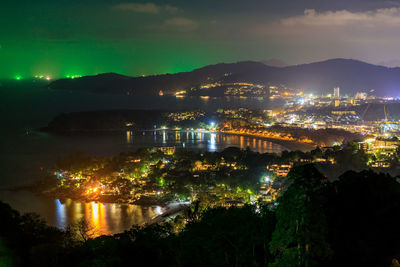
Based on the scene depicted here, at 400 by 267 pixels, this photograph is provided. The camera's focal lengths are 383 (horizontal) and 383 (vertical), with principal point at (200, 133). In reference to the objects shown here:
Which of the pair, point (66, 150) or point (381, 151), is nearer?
point (381, 151)

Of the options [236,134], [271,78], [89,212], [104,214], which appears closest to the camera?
[104,214]

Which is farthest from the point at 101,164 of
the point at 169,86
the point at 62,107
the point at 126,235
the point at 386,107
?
the point at 169,86

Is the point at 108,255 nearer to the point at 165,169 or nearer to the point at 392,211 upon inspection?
the point at 392,211

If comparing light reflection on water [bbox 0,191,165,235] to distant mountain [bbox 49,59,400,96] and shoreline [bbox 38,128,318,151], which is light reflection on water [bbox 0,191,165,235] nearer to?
shoreline [bbox 38,128,318,151]

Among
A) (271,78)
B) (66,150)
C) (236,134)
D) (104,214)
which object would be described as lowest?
(104,214)

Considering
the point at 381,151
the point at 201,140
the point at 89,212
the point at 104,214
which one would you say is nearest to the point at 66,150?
the point at 201,140

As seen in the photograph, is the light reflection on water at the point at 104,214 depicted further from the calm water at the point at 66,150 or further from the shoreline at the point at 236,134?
the shoreline at the point at 236,134

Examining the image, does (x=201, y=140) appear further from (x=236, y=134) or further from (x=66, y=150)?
(x=66, y=150)

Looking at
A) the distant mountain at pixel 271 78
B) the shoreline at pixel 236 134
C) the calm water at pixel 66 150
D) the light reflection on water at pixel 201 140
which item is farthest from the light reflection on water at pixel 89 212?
the distant mountain at pixel 271 78

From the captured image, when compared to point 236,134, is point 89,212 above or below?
below
